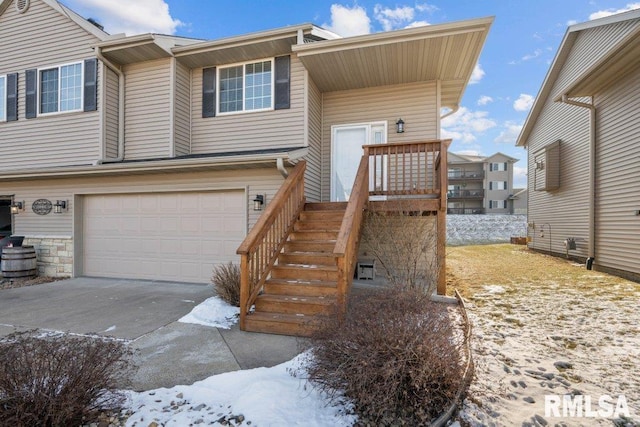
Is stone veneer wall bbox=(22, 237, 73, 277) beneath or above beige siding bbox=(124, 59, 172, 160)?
beneath

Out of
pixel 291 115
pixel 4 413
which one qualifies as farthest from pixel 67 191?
pixel 4 413

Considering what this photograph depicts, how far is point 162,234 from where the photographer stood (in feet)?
23.3

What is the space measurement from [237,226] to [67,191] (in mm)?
4573

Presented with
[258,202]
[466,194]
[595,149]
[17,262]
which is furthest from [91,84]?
[466,194]

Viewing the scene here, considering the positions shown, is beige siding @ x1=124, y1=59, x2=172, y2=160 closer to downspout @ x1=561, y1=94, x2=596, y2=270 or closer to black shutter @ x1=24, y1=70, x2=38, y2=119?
black shutter @ x1=24, y1=70, x2=38, y2=119

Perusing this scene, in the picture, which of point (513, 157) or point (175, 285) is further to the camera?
point (513, 157)

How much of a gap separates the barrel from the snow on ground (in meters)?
17.3

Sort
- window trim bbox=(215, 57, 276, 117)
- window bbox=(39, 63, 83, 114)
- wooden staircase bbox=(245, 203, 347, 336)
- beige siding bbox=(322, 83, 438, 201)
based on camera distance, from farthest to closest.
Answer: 1. window bbox=(39, 63, 83, 114)
2. window trim bbox=(215, 57, 276, 117)
3. beige siding bbox=(322, 83, 438, 201)
4. wooden staircase bbox=(245, 203, 347, 336)

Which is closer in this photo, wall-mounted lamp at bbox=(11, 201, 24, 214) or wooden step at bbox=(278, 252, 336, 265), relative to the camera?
wooden step at bbox=(278, 252, 336, 265)

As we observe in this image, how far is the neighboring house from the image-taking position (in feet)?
106

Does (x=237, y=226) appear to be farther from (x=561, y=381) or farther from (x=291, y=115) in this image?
(x=561, y=381)

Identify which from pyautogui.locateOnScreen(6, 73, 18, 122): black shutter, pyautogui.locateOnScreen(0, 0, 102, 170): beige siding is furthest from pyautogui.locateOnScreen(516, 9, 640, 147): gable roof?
pyautogui.locateOnScreen(6, 73, 18, 122): black shutter

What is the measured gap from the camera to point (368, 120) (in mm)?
7383

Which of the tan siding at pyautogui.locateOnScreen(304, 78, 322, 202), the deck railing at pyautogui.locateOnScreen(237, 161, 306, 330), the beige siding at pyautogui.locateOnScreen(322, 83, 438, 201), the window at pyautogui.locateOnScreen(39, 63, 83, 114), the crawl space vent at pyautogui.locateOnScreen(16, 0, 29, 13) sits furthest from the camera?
the crawl space vent at pyautogui.locateOnScreen(16, 0, 29, 13)
